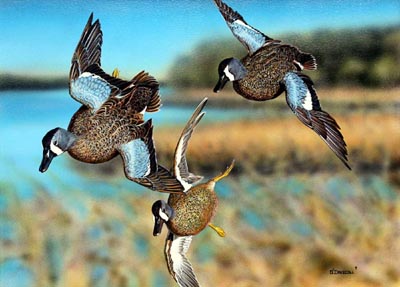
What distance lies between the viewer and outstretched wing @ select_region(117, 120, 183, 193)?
221 cm

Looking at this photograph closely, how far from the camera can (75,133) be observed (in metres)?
2.24

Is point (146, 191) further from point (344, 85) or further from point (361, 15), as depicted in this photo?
point (361, 15)

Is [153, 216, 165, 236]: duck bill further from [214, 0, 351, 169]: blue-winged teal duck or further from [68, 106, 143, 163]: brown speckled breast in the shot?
[214, 0, 351, 169]: blue-winged teal duck

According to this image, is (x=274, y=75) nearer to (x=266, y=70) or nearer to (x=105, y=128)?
(x=266, y=70)

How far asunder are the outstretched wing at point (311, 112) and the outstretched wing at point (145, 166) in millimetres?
425

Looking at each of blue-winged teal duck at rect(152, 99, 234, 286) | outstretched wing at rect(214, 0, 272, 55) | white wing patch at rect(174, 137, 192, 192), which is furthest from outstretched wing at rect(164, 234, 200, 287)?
outstretched wing at rect(214, 0, 272, 55)

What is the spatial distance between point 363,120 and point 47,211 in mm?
1006

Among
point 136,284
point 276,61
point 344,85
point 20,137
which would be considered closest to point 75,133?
point 20,137

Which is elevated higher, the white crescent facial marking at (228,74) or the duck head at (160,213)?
the white crescent facial marking at (228,74)

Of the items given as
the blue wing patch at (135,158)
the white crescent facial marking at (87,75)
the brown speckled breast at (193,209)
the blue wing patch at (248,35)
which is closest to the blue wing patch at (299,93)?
the blue wing patch at (248,35)

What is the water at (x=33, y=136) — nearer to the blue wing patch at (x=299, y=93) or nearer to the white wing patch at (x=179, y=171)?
the white wing patch at (x=179, y=171)

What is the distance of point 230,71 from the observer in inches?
90.5

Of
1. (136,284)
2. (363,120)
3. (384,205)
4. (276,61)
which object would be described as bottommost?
(136,284)

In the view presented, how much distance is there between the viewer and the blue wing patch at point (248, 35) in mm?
2324
